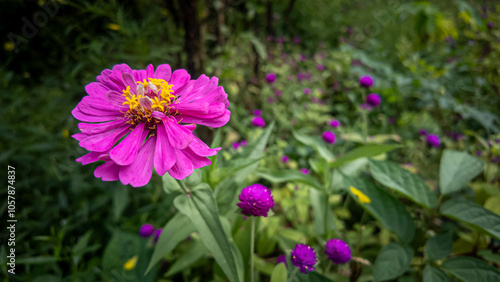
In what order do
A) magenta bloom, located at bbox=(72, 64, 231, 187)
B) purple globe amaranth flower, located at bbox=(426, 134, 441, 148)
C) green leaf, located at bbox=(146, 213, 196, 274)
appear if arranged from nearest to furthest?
magenta bloom, located at bbox=(72, 64, 231, 187)
green leaf, located at bbox=(146, 213, 196, 274)
purple globe amaranth flower, located at bbox=(426, 134, 441, 148)

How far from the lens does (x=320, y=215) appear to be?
0.88 metres

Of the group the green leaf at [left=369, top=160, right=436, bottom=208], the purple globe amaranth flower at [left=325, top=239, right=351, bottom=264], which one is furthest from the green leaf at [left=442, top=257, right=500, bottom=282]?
the purple globe amaranth flower at [left=325, top=239, right=351, bottom=264]

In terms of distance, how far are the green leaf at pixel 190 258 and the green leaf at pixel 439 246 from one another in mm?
637

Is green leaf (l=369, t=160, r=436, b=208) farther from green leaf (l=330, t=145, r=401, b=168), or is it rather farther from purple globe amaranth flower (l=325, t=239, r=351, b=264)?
purple globe amaranth flower (l=325, t=239, r=351, b=264)

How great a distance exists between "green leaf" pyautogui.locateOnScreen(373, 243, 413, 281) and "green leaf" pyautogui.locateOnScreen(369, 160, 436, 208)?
14 centimetres

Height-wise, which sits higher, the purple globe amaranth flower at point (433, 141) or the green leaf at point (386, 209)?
the green leaf at point (386, 209)

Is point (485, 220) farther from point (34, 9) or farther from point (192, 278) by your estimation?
point (34, 9)

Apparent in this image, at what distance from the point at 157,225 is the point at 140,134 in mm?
672

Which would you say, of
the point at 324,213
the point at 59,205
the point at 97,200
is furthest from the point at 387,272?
the point at 59,205

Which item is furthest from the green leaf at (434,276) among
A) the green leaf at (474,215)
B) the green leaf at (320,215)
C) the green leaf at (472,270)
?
the green leaf at (320,215)

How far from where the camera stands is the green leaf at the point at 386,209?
743mm

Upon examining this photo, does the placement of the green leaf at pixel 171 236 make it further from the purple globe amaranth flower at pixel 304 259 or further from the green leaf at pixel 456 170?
the green leaf at pixel 456 170

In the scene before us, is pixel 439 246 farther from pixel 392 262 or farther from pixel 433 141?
pixel 433 141

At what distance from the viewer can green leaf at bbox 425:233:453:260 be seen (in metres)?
0.70
